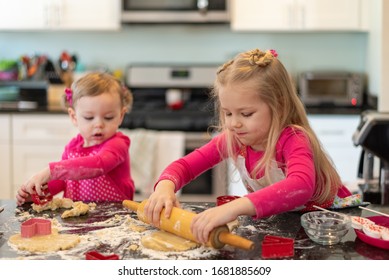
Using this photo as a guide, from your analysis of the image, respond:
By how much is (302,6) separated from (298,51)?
438 mm

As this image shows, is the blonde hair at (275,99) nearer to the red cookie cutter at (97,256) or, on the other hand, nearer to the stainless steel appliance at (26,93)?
the red cookie cutter at (97,256)

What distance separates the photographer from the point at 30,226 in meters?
1.42

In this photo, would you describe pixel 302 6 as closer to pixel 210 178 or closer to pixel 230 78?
pixel 210 178

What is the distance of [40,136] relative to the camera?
379cm

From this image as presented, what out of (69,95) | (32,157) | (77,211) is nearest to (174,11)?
(32,157)

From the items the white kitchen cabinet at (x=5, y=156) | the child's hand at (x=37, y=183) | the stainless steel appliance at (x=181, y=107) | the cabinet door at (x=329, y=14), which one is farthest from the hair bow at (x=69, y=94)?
the cabinet door at (x=329, y=14)

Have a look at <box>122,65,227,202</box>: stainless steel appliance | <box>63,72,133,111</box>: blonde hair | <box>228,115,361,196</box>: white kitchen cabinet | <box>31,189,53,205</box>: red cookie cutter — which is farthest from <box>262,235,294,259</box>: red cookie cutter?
<box>228,115,361,196</box>: white kitchen cabinet

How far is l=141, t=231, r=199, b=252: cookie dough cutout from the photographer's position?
1.34 metres

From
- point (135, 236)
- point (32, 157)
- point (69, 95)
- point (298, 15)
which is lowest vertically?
point (32, 157)

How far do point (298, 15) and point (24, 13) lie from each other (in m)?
1.69

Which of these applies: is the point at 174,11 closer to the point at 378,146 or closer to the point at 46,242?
the point at 378,146

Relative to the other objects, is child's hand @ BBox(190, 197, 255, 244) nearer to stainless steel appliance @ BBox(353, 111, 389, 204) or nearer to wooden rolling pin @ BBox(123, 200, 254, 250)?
wooden rolling pin @ BBox(123, 200, 254, 250)

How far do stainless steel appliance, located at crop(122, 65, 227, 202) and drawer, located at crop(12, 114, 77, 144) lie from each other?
1.23 ft
